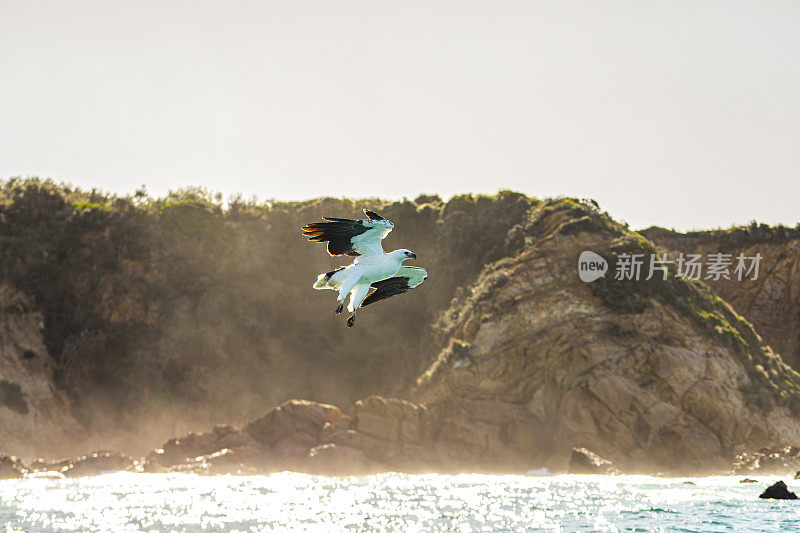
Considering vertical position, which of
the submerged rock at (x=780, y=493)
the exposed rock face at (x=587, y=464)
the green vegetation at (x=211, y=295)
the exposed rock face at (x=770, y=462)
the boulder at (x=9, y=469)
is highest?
the green vegetation at (x=211, y=295)

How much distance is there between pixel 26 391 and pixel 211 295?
48.8ft

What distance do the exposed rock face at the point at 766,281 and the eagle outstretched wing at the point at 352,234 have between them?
50871 mm

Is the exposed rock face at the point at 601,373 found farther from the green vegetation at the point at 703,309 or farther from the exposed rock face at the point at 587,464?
the exposed rock face at the point at 587,464

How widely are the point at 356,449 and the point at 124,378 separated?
1917 cm

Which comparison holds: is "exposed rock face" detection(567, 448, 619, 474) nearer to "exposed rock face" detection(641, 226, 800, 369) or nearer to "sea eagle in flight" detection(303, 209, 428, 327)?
"exposed rock face" detection(641, 226, 800, 369)

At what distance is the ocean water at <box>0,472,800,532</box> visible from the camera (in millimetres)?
21812

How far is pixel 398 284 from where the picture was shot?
1280cm

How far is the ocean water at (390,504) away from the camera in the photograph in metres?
21.8

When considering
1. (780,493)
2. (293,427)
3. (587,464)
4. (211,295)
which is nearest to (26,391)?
(211,295)

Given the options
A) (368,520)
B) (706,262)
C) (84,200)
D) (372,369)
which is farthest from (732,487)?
(84,200)

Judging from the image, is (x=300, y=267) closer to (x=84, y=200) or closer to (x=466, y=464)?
(x=84, y=200)

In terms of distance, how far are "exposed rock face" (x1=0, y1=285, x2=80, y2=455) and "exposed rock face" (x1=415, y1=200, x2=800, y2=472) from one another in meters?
20.4

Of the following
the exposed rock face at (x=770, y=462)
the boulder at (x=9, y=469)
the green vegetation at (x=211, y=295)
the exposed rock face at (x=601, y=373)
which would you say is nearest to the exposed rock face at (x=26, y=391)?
the green vegetation at (x=211, y=295)

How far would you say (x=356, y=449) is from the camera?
37.3m
